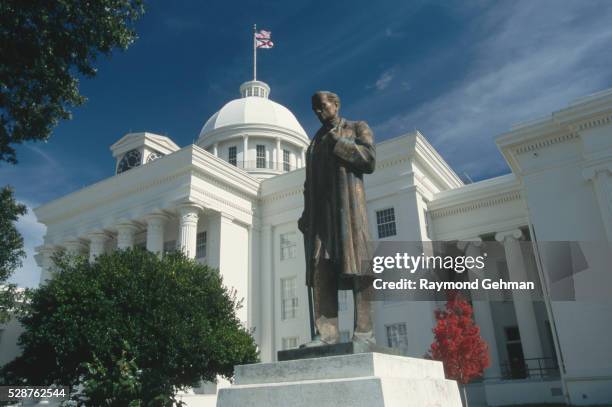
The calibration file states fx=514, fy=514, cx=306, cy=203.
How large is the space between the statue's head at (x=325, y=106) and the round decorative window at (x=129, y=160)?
3509cm

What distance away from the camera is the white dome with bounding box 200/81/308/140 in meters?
46.7

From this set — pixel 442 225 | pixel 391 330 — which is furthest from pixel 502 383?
pixel 442 225

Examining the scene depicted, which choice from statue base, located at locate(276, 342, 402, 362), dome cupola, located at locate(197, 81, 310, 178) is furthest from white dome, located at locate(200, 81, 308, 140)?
statue base, located at locate(276, 342, 402, 362)

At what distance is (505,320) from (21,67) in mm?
28793

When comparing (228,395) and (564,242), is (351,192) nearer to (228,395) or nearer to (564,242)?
(228,395)

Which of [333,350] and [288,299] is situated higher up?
[288,299]

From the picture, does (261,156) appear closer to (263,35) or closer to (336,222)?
(263,35)

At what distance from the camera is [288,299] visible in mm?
31891

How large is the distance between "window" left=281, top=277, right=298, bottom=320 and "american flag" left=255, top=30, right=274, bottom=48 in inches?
902

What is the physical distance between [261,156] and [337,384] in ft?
136

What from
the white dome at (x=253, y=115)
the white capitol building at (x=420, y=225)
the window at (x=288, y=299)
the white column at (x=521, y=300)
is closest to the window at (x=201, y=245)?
the white capitol building at (x=420, y=225)

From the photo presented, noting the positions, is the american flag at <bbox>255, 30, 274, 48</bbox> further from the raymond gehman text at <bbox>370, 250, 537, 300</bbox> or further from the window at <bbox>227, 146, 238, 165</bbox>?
the raymond gehman text at <bbox>370, 250, 537, 300</bbox>

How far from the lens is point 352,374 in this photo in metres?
4.40

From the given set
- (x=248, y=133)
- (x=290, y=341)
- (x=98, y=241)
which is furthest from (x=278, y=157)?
(x=290, y=341)
